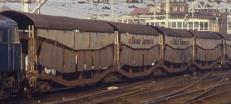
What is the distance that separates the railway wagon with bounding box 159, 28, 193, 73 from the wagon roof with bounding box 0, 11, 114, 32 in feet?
26.7

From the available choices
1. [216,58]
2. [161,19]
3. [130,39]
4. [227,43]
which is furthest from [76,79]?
[161,19]

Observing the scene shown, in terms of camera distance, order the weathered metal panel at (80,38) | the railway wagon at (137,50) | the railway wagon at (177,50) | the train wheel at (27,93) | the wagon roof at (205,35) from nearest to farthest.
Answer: the train wheel at (27,93) < the weathered metal panel at (80,38) < the railway wagon at (137,50) < the railway wagon at (177,50) < the wagon roof at (205,35)

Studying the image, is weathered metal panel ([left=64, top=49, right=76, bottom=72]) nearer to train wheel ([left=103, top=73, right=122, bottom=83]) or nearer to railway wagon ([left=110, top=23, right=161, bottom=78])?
train wheel ([left=103, top=73, right=122, bottom=83])

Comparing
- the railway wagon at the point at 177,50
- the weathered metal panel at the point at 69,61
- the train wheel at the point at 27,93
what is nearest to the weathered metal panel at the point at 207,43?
the railway wagon at the point at 177,50

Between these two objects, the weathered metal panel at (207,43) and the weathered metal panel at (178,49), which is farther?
the weathered metal panel at (207,43)

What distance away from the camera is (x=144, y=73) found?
36.0 meters

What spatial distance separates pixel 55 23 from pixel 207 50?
22920 millimetres

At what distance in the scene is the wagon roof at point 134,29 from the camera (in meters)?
33.0

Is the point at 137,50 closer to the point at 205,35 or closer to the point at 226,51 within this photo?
the point at 205,35

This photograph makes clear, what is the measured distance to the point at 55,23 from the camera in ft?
85.5

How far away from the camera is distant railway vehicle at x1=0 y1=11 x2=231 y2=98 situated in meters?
21.3

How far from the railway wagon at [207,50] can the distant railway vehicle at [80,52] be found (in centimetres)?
25

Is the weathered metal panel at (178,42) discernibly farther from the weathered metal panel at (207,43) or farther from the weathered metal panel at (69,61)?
the weathered metal panel at (69,61)

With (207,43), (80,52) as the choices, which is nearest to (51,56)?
(80,52)
